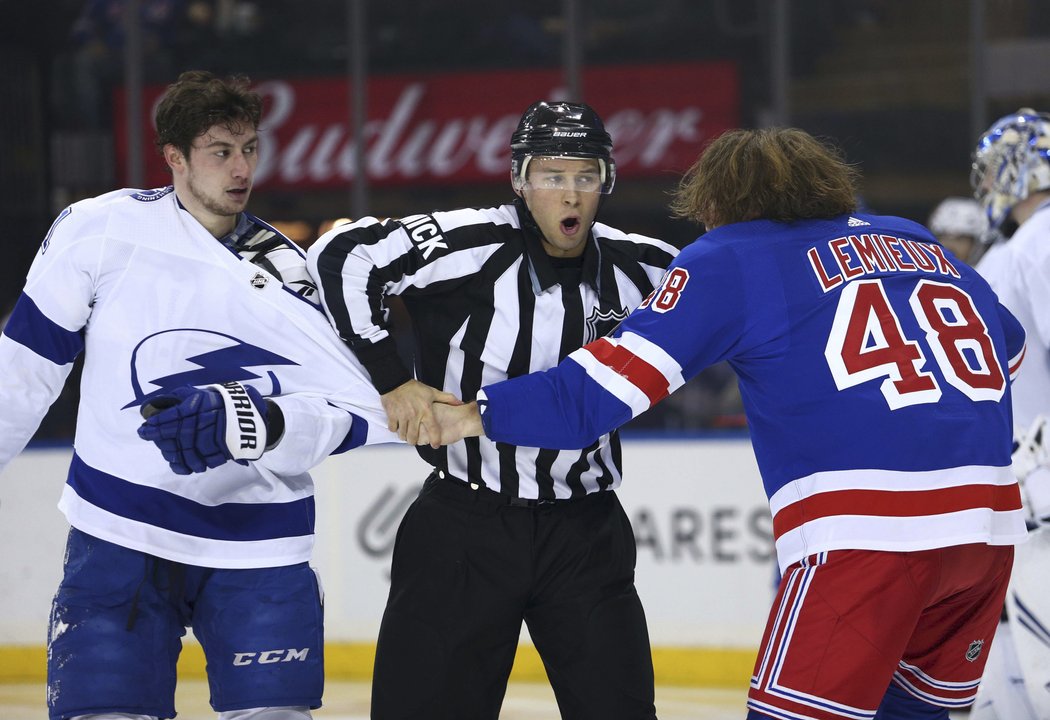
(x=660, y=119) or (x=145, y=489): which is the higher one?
(x=660, y=119)

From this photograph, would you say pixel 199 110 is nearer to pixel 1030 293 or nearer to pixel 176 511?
pixel 176 511

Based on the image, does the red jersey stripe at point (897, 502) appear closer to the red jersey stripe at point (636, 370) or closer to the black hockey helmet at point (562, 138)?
the red jersey stripe at point (636, 370)

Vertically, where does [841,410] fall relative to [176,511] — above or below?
above

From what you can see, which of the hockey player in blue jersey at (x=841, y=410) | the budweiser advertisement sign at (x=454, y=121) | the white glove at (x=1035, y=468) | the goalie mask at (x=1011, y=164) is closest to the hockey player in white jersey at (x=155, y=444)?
the hockey player in blue jersey at (x=841, y=410)

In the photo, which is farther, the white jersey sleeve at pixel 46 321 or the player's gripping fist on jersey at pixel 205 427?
the white jersey sleeve at pixel 46 321

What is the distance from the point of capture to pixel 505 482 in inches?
98.9

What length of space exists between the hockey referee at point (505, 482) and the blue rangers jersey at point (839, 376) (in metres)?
0.31

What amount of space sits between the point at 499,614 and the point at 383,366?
1.56ft

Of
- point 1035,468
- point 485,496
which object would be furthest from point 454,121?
point 485,496

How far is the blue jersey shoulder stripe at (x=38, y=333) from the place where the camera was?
2367mm

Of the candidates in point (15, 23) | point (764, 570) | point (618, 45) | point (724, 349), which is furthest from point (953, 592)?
point (15, 23)

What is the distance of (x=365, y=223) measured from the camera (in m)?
2.52

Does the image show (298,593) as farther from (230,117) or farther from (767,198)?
(767,198)

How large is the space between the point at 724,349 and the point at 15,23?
5648 millimetres
